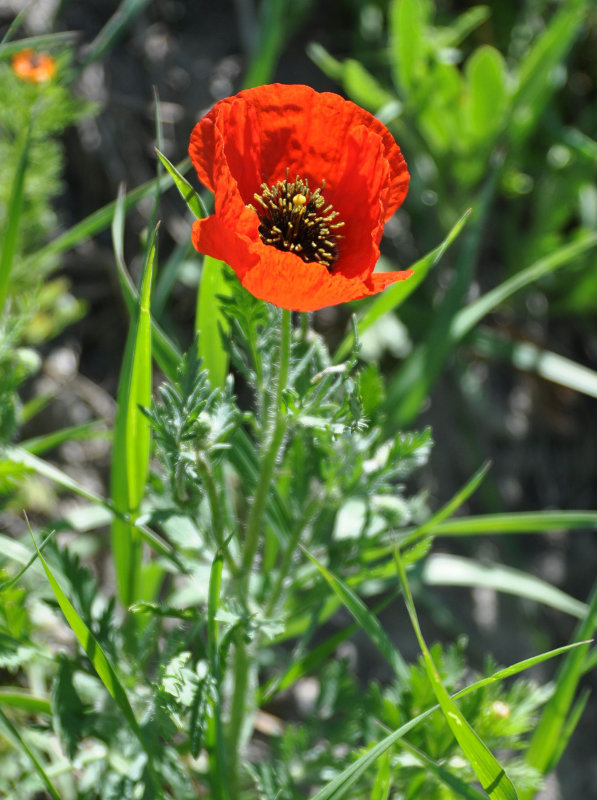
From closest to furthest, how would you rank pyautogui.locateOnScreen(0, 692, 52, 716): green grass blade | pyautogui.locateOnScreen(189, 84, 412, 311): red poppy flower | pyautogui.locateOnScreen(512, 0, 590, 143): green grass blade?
1. pyautogui.locateOnScreen(189, 84, 412, 311): red poppy flower
2. pyautogui.locateOnScreen(0, 692, 52, 716): green grass blade
3. pyautogui.locateOnScreen(512, 0, 590, 143): green grass blade

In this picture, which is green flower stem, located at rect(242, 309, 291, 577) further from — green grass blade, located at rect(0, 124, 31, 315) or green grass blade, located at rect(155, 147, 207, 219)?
green grass blade, located at rect(0, 124, 31, 315)

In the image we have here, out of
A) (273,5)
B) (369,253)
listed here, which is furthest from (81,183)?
(369,253)

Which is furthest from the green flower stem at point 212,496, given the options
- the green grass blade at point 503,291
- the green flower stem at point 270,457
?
the green grass blade at point 503,291

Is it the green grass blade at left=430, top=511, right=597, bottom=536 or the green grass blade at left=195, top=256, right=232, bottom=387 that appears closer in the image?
the green grass blade at left=195, top=256, right=232, bottom=387

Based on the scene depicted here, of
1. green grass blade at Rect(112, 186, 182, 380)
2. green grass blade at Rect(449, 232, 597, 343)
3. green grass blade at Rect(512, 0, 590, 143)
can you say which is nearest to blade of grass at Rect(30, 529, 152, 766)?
green grass blade at Rect(112, 186, 182, 380)

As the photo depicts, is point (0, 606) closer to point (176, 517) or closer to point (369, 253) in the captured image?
point (176, 517)

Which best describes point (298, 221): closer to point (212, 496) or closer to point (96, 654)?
point (212, 496)

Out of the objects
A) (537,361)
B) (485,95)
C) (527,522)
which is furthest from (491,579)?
(485,95)
